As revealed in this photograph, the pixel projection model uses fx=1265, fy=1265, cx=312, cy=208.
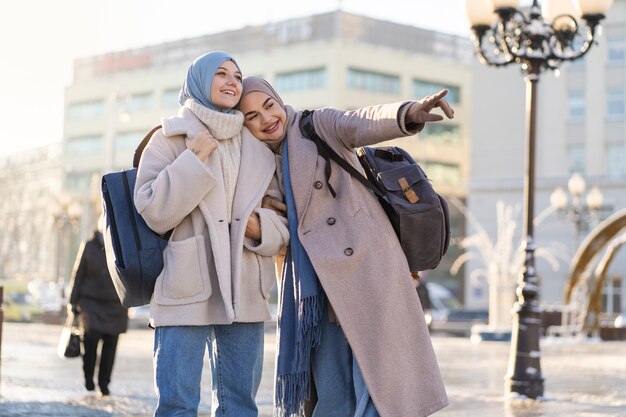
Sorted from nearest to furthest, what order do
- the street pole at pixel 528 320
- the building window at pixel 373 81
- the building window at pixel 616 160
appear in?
1. the street pole at pixel 528 320
2. the building window at pixel 616 160
3. the building window at pixel 373 81

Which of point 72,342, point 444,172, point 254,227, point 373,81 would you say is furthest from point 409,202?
point 444,172

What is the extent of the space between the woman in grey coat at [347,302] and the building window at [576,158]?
1880 inches

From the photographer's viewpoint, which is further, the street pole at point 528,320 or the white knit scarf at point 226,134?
the street pole at point 528,320

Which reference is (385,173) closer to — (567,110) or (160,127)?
(160,127)

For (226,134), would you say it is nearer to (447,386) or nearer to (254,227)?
(254,227)

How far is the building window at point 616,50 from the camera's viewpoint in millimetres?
51812

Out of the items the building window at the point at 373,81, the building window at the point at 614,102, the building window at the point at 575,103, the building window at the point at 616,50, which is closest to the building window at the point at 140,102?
the building window at the point at 373,81

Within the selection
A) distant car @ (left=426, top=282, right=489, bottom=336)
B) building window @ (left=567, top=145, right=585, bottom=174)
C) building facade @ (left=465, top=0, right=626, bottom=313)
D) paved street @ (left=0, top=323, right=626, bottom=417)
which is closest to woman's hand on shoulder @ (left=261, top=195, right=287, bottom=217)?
paved street @ (left=0, top=323, right=626, bottom=417)

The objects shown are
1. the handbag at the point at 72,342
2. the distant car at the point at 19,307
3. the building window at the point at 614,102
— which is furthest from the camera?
the building window at the point at 614,102

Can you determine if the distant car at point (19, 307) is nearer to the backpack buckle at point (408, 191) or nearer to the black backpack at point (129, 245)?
the black backpack at point (129, 245)

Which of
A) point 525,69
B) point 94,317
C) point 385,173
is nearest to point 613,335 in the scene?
point 525,69

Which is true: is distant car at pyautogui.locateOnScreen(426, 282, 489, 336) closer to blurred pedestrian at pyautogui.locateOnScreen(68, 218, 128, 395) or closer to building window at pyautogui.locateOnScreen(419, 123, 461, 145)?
building window at pyautogui.locateOnScreen(419, 123, 461, 145)

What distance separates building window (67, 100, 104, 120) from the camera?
258ft

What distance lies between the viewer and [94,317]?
1065cm
